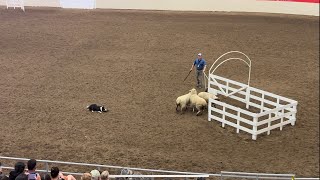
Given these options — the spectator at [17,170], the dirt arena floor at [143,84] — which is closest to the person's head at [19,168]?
the spectator at [17,170]

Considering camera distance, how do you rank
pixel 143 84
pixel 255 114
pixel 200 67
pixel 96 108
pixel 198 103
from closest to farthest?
pixel 255 114
pixel 198 103
pixel 96 108
pixel 200 67
pixel 143 84

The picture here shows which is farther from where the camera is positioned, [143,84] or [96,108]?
[143,84]

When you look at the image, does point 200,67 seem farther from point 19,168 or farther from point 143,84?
point 19,168

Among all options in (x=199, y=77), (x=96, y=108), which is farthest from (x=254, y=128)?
(x=96, y=108)

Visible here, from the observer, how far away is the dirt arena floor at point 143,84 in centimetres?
1198

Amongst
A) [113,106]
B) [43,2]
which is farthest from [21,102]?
[43,2]

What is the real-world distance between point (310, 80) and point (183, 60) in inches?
215

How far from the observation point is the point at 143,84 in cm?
1695

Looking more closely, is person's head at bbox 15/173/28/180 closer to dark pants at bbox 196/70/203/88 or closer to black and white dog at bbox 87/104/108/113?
black and white dog at bbox 87/104/108/113

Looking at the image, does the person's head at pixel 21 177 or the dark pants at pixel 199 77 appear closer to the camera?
the person's head at pixel 21 177

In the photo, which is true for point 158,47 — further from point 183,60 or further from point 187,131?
point 187,131

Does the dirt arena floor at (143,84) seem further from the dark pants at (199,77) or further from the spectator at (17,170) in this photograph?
the spectator at (17,170)

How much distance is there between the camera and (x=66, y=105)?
15.1 m

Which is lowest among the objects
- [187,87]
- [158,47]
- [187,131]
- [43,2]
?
[187,131]
